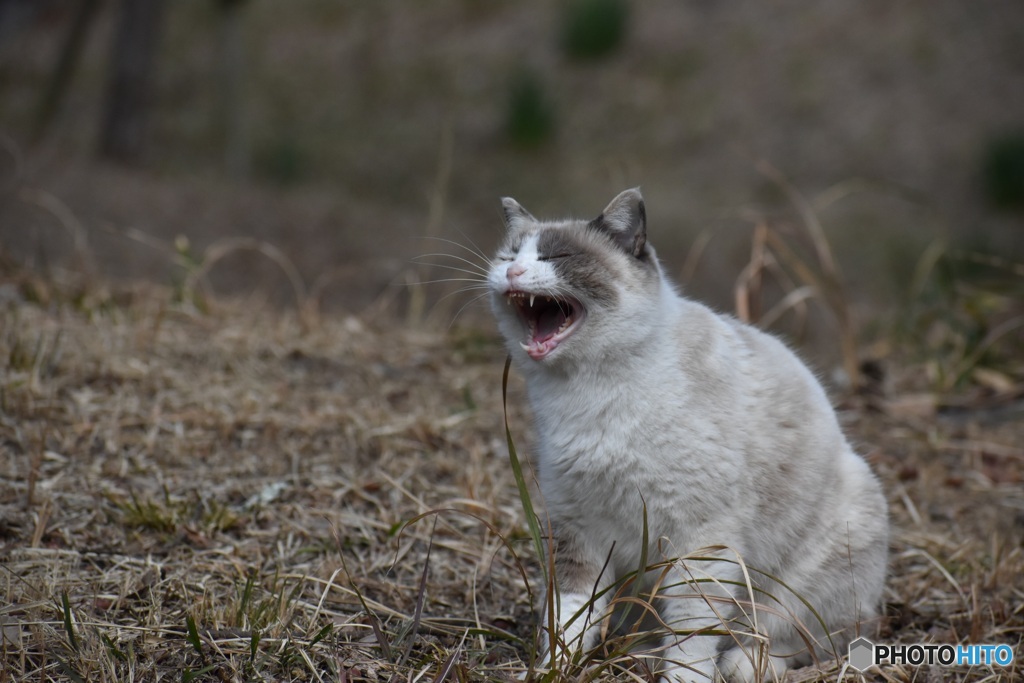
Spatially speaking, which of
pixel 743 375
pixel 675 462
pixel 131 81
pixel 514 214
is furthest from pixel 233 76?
pixel 675 462

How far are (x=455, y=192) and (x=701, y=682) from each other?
604cm

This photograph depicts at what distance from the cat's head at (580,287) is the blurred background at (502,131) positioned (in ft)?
8.28

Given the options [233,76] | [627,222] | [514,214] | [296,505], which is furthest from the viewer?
[233,76]

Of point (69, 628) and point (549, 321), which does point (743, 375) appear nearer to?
point (549, 321)

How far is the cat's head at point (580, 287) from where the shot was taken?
1.80 metres

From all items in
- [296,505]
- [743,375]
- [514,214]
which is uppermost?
[514,214]

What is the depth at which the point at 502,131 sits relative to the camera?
7.69 metres

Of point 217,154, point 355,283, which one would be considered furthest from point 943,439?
point 217,154

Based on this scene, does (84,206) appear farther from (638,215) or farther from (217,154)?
(638,215)

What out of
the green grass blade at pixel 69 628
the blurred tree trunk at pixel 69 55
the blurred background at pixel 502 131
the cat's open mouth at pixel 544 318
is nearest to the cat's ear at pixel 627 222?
the cat's open mouth at pixel 544 318

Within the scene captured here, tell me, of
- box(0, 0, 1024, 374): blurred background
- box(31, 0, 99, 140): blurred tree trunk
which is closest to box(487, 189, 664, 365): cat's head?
box(0, 0, 1024, 374): blurred background

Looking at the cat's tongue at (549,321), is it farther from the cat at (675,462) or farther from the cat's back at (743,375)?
the cat's back at (743,375)

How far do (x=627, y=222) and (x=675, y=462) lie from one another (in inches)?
20.0

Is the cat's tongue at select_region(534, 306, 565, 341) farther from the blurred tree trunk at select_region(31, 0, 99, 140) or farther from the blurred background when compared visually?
the blurred tree trunk at select_region(31, 0, 99, 140)
